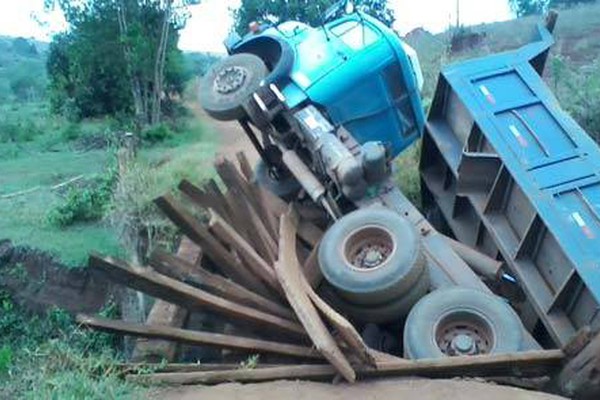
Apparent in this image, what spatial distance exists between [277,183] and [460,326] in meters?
3.04

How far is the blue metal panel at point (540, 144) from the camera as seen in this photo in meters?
5.89

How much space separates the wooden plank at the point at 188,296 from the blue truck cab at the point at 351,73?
2560mm

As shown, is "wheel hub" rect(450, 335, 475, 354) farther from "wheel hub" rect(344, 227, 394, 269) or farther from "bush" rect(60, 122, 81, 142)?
"bush" rect(60, 122, 81, 142)

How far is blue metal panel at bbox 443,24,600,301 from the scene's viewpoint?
232 inches

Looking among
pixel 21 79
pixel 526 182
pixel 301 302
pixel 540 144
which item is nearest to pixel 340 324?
pixel 301 302

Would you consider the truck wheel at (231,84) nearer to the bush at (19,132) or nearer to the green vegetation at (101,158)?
the green vegetation at (101,158)

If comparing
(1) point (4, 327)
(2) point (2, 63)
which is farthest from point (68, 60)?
(2) point (2, 63)

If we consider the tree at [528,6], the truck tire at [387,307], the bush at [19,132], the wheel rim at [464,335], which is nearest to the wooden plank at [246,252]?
the truck tire at [387,307]

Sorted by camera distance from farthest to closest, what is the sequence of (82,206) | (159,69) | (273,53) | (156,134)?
(159,69), (156,134), (82,206), (273,53)

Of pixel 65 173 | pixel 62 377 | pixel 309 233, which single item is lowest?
pixel 65 173

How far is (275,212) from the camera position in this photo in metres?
7.53

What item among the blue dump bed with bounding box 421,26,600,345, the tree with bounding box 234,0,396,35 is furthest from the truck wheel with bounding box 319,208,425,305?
the tree with bounding box 234,0,396,35

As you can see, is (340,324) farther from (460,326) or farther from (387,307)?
(460,326)

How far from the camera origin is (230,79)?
27.1 feet
